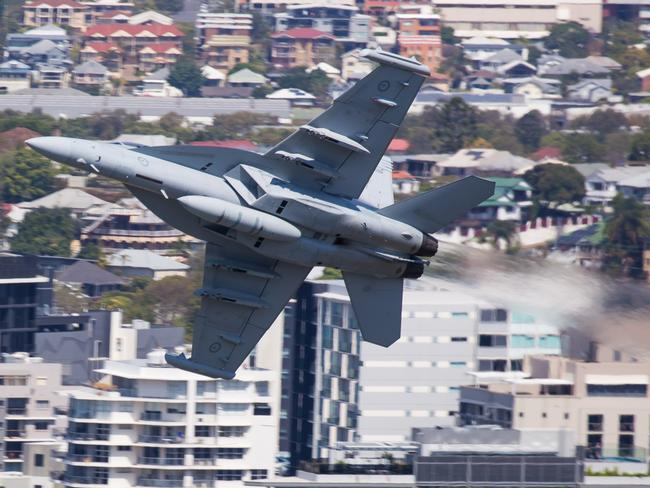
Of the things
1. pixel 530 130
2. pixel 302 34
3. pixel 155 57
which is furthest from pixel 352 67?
pixel 530 130

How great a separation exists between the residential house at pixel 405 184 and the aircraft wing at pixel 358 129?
8487 centimetres

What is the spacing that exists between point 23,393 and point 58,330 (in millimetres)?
20459

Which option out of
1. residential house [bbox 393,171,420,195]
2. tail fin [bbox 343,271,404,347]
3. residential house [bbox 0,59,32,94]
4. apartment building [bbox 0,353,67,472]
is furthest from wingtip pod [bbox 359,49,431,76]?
residential house [bbox 0,59,32,94]

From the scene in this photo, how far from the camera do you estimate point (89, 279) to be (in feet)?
346

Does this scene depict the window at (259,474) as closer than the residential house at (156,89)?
Yes

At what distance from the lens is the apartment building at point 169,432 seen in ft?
192

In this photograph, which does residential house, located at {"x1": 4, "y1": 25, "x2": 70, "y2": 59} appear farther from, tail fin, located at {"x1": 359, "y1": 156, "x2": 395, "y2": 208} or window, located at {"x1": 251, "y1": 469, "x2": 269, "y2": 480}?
tail fin, located at {"x1": 359, "y1": 156, "x2": 395, "y2": 208}

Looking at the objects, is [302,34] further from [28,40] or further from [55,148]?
[55,148]

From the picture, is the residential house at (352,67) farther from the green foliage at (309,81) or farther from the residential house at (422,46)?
the residential house at (422,46)

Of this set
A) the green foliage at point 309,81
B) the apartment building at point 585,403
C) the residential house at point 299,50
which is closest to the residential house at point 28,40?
the residential house at point 299,50

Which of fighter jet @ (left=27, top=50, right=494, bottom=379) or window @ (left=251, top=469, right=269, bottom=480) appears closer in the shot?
fighter jet @ (left=27, top=50, right=494, bottom=379)

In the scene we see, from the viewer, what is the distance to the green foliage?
177 m

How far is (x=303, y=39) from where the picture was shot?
195250 millimetres

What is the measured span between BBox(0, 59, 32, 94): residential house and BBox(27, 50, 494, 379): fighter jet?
13832cm
